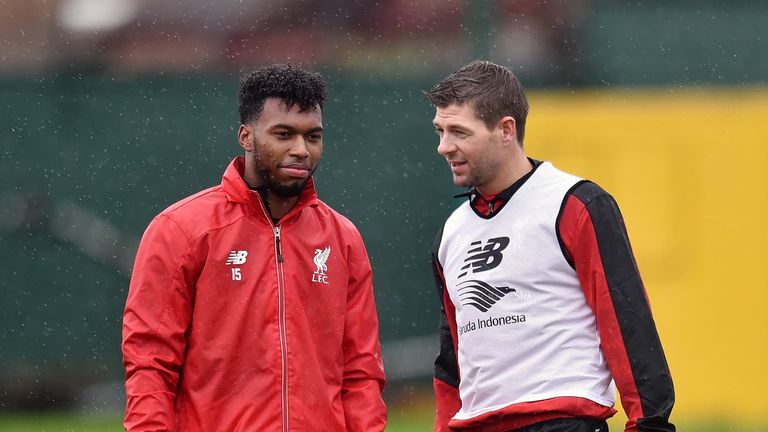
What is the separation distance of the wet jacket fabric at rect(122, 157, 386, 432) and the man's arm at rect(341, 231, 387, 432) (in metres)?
0.02

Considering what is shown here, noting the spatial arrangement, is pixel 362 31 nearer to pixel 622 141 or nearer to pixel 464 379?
pixel 622 141

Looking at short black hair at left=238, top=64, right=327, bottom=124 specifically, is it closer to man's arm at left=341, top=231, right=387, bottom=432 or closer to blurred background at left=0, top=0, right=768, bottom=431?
man's arm at left=341, top=231, right=387, bottom=432

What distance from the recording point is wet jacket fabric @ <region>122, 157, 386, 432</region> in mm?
3814

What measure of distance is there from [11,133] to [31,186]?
1.31 feet

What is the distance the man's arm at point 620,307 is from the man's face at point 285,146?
791 millimetres

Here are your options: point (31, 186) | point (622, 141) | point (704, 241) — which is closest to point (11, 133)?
point (31, 186)

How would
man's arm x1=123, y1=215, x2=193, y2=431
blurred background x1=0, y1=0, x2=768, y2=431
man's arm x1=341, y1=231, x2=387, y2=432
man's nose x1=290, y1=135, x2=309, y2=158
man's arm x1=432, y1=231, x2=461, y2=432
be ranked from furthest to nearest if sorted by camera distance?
blurred background x1=0, y1=0, x2=768, y2=431 < man's arm x1=432, y1=231, x2=461, y2=432 < man's arm x1=341, y1=231, x2=387, y2=432 < man's nose x1=290, y1=135, x2=309, y2=158 < man's arm x1=123, y1=215, x2=193, y2=431

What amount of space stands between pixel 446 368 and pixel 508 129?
791 millimetres

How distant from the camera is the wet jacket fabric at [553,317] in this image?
3703mm

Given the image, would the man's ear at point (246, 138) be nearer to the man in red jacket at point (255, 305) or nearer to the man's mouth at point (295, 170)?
the man in red jacket at point (255, 305)

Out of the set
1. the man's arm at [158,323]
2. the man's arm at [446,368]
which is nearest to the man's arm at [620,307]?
the man's arm at [446,368]

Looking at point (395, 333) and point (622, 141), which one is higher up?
point (622, 141)

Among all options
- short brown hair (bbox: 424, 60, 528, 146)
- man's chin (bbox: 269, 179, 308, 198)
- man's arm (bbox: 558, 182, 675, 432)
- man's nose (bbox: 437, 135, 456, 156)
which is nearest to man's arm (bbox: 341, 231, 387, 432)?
man's chin (bbox: 269, 179, 308, 198)

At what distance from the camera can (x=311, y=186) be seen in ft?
13.4
